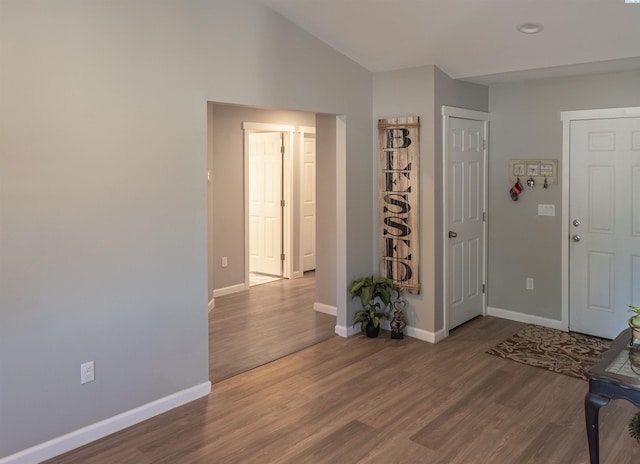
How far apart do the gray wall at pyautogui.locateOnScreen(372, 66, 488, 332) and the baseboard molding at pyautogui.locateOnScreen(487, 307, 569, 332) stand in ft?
3.16

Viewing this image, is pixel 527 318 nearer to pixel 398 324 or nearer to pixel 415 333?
pixel 415 333

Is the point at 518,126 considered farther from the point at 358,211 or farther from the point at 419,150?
the point at 358,211

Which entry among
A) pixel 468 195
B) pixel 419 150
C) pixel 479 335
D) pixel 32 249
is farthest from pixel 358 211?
pixel 32 249

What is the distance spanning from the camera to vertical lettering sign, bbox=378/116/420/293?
4562 millimetres

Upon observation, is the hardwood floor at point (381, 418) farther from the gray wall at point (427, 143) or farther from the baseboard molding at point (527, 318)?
the baseboard molding at point (527, 318)

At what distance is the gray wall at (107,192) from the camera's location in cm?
Answer: 264

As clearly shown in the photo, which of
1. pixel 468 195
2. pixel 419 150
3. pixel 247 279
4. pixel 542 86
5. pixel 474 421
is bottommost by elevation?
pixel 474 421

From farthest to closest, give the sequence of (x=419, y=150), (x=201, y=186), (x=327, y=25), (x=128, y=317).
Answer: (x=419, y=150)
(x=327, y=25)
(x=201, y=186)
(x=128, y=317)

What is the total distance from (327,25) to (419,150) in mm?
1297

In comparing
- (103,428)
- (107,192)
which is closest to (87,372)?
(103,428)

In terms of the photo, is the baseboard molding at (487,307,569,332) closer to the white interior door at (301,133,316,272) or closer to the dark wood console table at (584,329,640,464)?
the dark wood console table at (584,329,640,464)

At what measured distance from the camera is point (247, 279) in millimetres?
6645

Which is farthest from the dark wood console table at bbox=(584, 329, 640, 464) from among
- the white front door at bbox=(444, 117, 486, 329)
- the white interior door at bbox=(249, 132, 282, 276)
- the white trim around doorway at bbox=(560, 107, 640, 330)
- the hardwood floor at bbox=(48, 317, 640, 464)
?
the white interior door at bbox=(249, 132, 282, 276)

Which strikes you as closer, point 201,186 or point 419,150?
point 201,186
